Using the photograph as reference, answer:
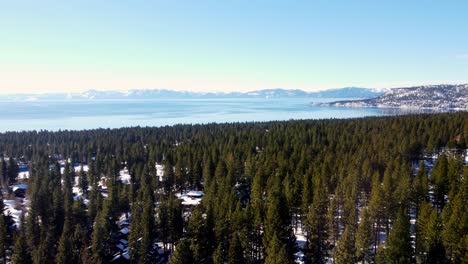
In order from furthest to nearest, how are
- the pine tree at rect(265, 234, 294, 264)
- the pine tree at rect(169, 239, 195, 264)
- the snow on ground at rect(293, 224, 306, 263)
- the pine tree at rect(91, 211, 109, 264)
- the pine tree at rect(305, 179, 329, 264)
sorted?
the pine tree at rect(91, 211, 109, 264)
the snow on ground at rect(293, 224, 306, 263)
the pine tree at rect(305, 179, 329, 264)
the pine tree at rect(169, 239, 195, 264)
the pine tree at rect(265, 234, 294, 264)

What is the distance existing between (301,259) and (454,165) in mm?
32771

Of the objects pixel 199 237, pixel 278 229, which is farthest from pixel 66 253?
pixel 278 229

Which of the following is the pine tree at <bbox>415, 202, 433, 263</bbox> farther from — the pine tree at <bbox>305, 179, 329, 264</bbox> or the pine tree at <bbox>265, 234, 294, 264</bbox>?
the pine tree at <bbox>265, 234, 294, 264</bbox>

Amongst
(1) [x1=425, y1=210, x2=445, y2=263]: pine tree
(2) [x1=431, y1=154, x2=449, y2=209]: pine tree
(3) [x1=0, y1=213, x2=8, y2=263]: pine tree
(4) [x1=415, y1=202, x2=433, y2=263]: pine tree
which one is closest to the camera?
(1) [x1=425, y1=210, x2=445, y2=263]: pine tree

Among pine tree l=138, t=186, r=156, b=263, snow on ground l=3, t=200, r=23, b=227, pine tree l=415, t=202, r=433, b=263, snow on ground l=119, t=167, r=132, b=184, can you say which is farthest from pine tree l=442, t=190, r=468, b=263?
snow on ground l=119, t=167, r=132, b=184

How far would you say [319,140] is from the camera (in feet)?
338

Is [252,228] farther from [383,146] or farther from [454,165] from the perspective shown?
[383,146]

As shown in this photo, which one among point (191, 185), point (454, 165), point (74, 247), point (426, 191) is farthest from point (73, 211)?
point (454, 165)

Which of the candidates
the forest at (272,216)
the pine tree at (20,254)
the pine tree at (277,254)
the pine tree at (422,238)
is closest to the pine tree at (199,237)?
the forest at (272,216)

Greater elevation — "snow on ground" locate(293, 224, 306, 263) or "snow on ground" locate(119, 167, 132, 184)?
"snow on ground" locate(119, 167, 132, 184)

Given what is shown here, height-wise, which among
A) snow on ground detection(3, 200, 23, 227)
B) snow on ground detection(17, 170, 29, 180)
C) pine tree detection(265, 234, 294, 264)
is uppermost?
pine tree detection(265, 234, 294, 264)

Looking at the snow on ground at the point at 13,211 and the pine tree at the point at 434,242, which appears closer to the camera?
the pine tree at the point at 434,242

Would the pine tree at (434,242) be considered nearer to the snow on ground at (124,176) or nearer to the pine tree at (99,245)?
the pine tree at (99,245)

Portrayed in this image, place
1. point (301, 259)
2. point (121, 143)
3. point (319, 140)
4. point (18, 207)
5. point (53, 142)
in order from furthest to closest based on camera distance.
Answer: point (53, 142)
point (121, 143)
point (319, 140)
point (18, 207)
point (301, 259)
